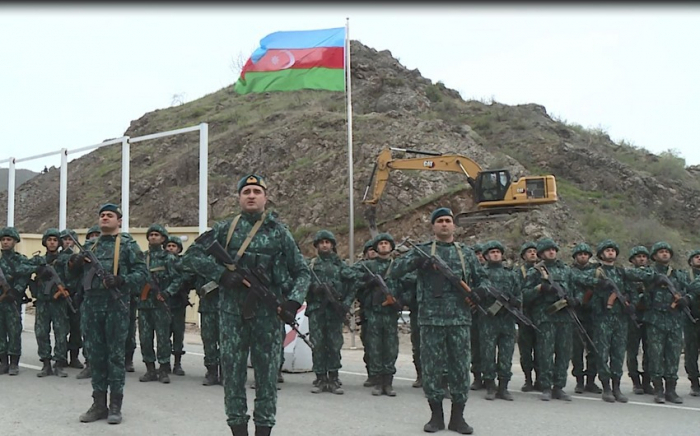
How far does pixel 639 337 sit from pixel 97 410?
23.8 ft

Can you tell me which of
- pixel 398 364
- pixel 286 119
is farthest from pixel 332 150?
pixel 398 364

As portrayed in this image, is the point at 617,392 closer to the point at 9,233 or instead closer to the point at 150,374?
the point at 150,374

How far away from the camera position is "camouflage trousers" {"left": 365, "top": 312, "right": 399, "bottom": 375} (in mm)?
8914

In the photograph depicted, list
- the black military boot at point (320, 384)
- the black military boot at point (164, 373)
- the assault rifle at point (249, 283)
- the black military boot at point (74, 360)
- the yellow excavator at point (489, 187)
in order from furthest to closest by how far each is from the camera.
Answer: the yellow excavator at point (489, 187), the black military boot at point (74, 360), the black military boot at point (164, 373), the black military boot at point (320, 384), the assault rifle at point (249, 283)

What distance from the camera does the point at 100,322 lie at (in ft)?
22.2

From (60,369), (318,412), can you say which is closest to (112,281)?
(318,412)

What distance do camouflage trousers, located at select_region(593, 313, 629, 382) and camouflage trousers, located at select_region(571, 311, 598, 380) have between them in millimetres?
274

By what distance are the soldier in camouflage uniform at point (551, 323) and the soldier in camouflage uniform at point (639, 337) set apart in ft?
2.91

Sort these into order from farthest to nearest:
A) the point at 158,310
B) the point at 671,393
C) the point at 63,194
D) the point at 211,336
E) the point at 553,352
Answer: the point at 63,194, the point at 158,310, the point at 211,336, the point at 553,352, the point at 671,393

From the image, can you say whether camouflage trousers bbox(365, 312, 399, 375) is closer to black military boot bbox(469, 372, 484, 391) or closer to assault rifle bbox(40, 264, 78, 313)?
black military boot bbox(469, 372, 484, 391)

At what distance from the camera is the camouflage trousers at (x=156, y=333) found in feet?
31.2

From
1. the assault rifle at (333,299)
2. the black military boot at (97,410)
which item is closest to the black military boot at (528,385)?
the assault rifle at (333,299)

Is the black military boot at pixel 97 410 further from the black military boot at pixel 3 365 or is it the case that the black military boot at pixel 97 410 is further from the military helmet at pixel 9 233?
the military helmet at pixel 9 233

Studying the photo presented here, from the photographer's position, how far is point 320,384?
357 inches
